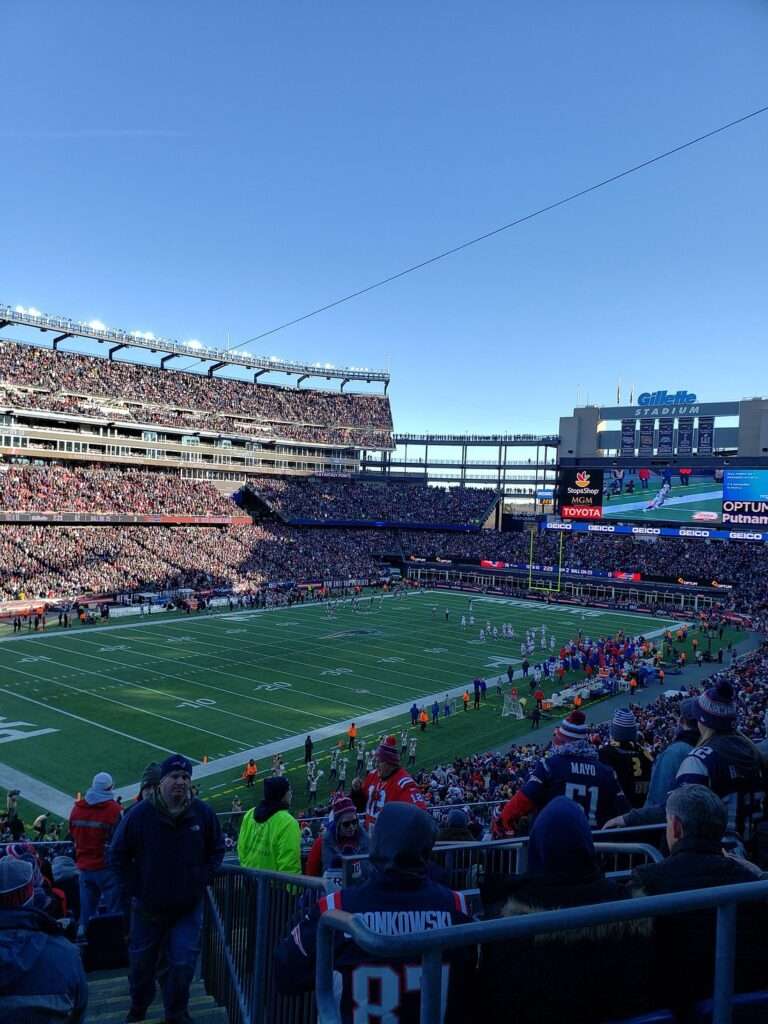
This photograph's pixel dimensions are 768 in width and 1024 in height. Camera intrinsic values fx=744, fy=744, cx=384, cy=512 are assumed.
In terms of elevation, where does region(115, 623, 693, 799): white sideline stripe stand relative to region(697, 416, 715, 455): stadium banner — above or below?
below

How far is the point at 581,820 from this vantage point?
2533mm

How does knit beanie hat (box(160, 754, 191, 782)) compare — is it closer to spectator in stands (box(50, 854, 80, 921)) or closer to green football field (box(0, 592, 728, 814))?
spectator in stands (box(50, 854, 80, 921))

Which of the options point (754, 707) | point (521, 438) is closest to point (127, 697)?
point (754, 707)

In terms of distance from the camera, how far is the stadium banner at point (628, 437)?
6525 cm

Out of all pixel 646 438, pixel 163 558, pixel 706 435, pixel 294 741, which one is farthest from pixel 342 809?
pixel 646 438

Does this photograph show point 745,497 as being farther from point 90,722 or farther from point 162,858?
point 162,858

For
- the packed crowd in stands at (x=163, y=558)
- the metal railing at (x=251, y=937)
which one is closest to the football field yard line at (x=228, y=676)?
the packed crowd in stands at (x=163, y=558)

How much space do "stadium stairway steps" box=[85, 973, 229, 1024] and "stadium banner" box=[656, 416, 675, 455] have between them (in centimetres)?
6418

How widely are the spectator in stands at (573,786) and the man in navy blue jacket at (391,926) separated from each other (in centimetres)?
238

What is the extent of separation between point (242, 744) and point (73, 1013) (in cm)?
1946

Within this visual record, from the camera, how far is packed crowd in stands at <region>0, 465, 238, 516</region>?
51.2 m

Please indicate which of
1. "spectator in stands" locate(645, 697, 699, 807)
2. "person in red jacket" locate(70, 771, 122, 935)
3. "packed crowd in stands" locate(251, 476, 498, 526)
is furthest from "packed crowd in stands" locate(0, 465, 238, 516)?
"spectator in stands" locate(645, 697, 699, 807)

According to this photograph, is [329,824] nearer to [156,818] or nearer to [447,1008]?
[156,818]

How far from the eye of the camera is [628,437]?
6569 centimetres
